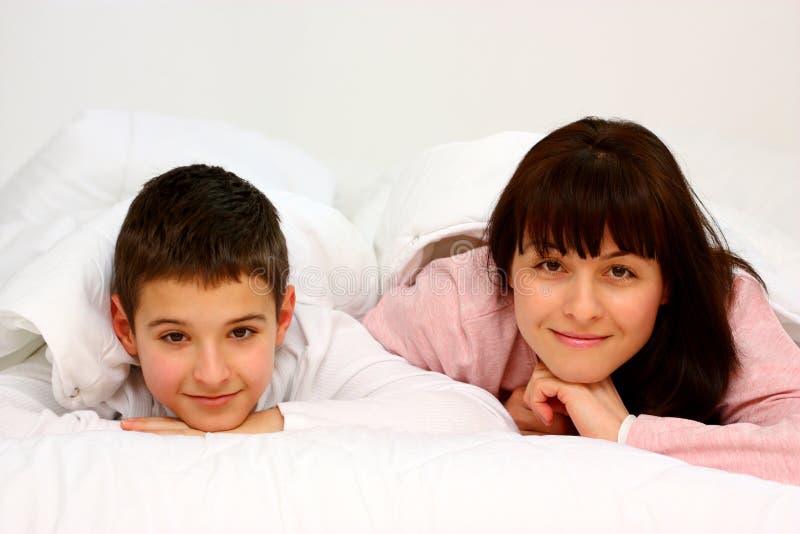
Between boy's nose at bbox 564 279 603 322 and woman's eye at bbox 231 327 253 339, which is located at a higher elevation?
boy's nose at bbox 564 279 603 322

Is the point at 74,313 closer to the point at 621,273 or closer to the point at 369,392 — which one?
the point at 369,392

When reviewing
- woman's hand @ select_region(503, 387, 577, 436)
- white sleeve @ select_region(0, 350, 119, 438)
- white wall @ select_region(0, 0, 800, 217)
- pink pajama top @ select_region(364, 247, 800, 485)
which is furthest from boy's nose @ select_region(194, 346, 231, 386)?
white wall @ select_region(0, 0, 800, 217)

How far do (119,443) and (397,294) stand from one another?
0.60 m

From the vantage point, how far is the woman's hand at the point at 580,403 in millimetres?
1252

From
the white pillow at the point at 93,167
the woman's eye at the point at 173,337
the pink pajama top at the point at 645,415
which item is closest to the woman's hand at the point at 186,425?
the woman's eye at the point at 173,337

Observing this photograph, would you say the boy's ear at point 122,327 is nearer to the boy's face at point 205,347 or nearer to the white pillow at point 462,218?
the boy's face at point 205,347

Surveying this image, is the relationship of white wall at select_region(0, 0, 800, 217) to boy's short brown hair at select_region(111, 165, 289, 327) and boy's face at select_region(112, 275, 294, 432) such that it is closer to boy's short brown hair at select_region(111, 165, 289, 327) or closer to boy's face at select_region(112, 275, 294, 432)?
boy's short brown hair at select_region(111, 165, 289, 327)

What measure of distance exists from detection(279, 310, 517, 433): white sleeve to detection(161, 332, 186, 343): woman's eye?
0.49 feet

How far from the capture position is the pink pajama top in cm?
Result: 114

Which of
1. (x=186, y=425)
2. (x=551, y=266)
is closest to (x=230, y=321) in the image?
(x=186, y=425)

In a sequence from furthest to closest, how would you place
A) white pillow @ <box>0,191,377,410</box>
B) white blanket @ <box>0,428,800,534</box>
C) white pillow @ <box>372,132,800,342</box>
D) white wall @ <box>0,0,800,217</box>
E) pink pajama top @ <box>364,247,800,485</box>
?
1. white wall @ <box>0,0,800,217</box>
2. white pillow @ <box>372,132,800,342</box>
3. white pillow @ <box>0,191,377,410</box>
4. pink pajama top @ <box>364,247,800,485</box>
5. white blanket @ <box>0,428,800,534</box>

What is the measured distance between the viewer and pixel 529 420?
1.42m

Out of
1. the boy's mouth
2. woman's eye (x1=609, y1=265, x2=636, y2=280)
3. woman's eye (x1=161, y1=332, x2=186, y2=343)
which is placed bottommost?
the boy's mouth

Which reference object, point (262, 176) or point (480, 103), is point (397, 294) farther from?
point (480, 103)
